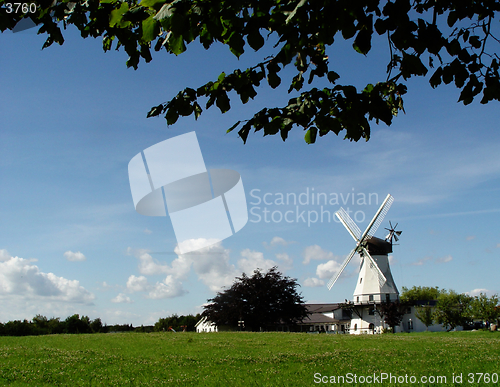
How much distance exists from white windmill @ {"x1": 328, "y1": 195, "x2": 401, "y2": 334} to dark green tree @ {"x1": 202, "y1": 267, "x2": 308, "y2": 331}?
1141cm

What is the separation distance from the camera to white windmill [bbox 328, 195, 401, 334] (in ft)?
170

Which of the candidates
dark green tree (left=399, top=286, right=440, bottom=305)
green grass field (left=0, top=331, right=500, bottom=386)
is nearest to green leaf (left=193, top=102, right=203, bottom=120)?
green grass field (left=0, top=331, right=500, bottom=386)

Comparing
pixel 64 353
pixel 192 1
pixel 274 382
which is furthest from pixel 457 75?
pixel 64 353

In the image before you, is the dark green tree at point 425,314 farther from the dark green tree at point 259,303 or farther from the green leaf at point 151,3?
the green leaf at point 151,3

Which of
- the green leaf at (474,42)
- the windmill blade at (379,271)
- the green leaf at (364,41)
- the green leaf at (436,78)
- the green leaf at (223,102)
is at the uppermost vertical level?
the green leaf at (474,42)

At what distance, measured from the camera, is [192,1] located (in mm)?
3682

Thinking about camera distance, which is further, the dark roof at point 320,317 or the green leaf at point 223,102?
the dark roof at point 320,317

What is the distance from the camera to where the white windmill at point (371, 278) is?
51.7 m

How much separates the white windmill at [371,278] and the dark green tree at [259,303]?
37.4 feet

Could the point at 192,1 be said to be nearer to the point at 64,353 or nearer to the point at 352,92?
the point at 352,92

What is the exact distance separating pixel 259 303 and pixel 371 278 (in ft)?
59.6

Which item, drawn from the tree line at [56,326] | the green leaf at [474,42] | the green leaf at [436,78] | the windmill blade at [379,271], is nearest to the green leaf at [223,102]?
the green leaf at [436,78]

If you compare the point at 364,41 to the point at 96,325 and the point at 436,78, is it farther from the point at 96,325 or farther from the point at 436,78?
the point at 96,325

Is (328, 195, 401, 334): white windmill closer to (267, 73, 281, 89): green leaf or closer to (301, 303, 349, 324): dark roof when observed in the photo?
(301, 303, 349, 324): dark roof
